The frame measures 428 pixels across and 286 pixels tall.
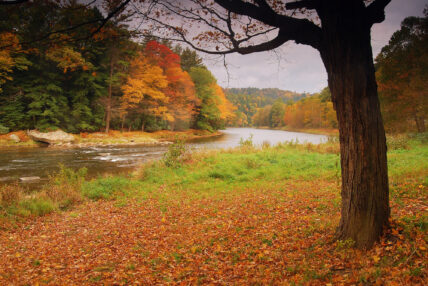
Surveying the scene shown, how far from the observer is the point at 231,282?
3.33 meters

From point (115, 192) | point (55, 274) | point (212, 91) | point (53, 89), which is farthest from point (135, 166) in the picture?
point (212, 91)

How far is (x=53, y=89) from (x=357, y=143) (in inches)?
1106

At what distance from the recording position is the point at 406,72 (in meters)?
19.4

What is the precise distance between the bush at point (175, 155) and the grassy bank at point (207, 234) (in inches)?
105

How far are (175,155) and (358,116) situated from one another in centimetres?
1117

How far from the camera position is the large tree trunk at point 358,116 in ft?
10.5

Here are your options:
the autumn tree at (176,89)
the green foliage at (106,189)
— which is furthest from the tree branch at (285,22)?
the autumn tree at (176,89)

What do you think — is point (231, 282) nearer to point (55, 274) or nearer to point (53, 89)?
point (55, 274)

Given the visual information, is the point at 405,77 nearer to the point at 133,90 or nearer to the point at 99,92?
the point at 133,90

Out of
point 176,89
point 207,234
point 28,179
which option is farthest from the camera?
point 176,89

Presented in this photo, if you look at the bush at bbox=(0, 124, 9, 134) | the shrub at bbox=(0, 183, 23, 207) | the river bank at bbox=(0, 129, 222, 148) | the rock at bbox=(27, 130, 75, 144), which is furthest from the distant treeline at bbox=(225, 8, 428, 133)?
the bush at bbox=(0, 124, 9, 134)

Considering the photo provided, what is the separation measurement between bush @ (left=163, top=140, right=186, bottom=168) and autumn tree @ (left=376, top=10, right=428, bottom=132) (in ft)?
50.5

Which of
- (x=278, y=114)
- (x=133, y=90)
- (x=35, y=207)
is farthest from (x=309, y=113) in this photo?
(x=35, y=207)

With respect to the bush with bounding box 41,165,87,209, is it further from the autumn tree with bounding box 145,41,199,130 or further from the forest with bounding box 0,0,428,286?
the autumn tree with bounding box 145,41,199,130
